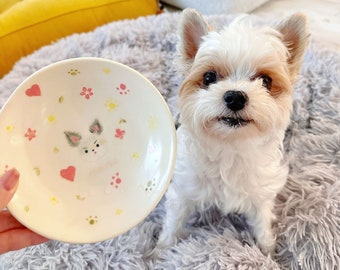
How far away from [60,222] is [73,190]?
0.41ft

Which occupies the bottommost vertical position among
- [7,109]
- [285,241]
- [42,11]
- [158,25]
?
[285,241]

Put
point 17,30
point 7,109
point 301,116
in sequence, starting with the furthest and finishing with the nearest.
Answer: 1. point 17,30
2. point 301,116
3. point 7,109

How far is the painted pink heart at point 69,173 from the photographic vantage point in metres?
1.29

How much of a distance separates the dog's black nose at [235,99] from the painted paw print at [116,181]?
1.28ft

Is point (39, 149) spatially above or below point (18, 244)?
above

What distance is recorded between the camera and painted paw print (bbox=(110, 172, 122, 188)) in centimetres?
129

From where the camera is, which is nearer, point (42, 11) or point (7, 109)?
point (7, 109)

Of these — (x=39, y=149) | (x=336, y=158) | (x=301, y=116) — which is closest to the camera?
(x=39, y=149)

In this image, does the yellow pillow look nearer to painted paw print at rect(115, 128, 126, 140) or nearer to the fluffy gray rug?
the fluffy gray rug

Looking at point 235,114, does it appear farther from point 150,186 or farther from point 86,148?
point 86,148

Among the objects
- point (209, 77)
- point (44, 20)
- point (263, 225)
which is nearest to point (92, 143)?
point (209, 77)

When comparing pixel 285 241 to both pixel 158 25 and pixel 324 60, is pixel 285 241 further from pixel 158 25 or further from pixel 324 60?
pixel 158 25

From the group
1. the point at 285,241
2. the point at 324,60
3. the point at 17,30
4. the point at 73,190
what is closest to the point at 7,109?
the point at 73,190

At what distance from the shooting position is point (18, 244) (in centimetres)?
119
